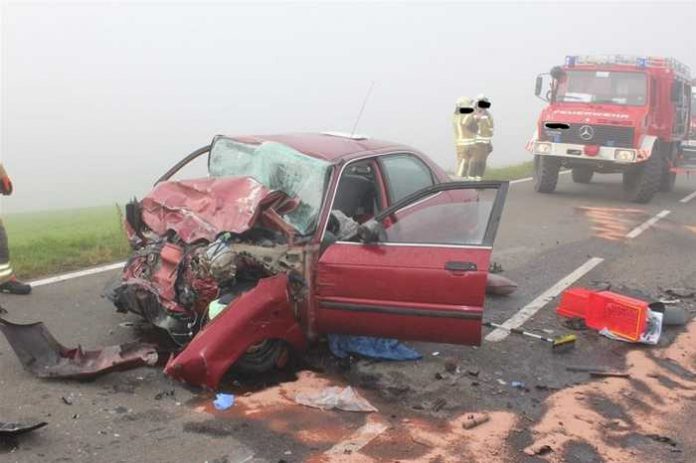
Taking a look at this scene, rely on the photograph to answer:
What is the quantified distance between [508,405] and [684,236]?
262 inches

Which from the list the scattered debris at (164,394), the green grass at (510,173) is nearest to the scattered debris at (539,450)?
the scattered debris at (164,394)

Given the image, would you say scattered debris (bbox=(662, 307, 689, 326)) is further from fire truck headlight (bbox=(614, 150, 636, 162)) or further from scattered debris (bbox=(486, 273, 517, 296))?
fire truck headlight (bbox=(614, 150, 636, 162))

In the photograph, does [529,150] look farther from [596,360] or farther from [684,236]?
[596,360]

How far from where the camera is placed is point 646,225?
1055 cm

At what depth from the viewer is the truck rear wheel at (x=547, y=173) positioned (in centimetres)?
1348

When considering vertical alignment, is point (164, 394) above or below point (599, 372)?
above

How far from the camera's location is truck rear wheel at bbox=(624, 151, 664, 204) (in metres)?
12.7

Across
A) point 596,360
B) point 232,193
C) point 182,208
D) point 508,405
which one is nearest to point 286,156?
point 232,193

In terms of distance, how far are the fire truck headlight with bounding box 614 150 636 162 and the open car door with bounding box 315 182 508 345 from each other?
28.8 ft

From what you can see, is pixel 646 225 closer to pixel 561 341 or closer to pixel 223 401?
pixel 561 341

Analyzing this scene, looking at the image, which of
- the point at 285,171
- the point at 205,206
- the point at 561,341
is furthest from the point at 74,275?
the point at 561,341

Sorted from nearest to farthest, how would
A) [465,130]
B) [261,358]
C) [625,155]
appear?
[261,358] < [625,155] < [465,130]

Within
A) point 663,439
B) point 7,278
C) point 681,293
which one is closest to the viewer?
point 663,439

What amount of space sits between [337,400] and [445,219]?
1.43m
